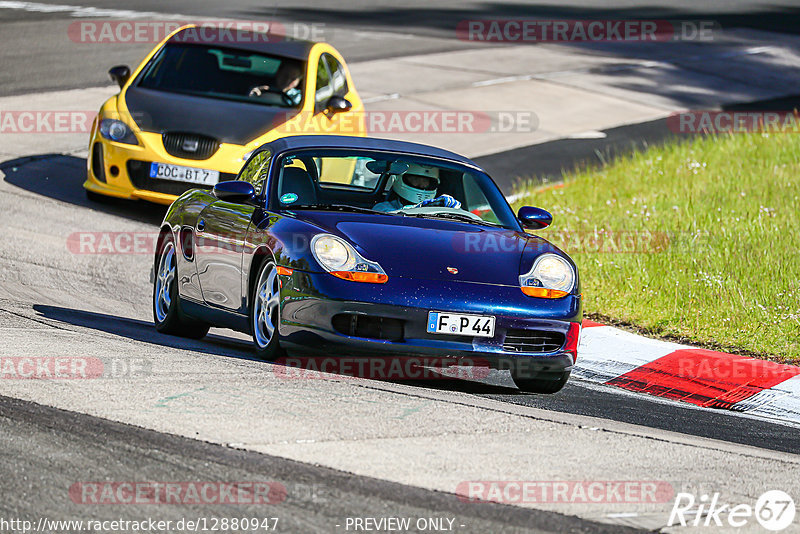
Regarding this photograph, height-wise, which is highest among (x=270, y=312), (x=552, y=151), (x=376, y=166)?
(x=376, y=166)

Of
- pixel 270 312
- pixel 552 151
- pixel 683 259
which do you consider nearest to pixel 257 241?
pixel 270 312

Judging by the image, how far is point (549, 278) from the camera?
24.7 ft

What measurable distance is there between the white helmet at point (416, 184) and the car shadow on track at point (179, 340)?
1.19 m

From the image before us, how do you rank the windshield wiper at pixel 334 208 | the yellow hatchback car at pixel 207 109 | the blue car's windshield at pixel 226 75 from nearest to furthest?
1. the windshield wiper at pixel 334 208
2. the yellow hatchback car at pixel 207 109
3. the blue car's windshield at pixel 226 75

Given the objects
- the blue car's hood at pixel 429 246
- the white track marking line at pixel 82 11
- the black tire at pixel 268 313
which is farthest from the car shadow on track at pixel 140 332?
the white track marking line at pixel 82 11

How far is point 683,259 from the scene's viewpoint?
452 inches

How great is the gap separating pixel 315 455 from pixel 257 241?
109 inches

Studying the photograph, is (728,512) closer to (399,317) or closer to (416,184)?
(399,317)

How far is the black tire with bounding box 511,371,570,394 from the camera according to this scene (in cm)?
770

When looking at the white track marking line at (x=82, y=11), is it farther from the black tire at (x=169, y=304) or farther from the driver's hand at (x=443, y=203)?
the driver's hand at (x=443, y=203)

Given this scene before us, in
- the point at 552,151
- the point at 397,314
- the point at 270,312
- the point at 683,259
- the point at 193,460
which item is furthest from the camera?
the point at 552,151

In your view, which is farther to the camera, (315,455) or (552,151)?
(552,151)

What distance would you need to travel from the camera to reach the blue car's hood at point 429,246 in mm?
7266

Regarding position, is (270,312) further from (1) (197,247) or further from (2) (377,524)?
(2) (377,524)
